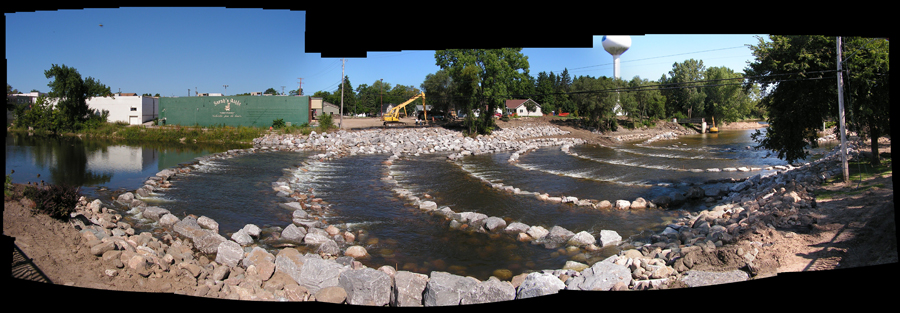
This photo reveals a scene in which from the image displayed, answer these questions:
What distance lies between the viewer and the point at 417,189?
1545 cm

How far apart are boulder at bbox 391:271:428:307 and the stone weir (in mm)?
14

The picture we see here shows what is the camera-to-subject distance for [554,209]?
494 inches

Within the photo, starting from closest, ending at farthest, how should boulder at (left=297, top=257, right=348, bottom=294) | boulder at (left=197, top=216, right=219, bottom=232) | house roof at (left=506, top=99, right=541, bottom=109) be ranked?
boulder at (left=297, top=257, right=348, bottom=294), boulder at (left=197, top=216, right=219, bottom=232), house roof at (left=506, top=99, right=541, bottom=109)

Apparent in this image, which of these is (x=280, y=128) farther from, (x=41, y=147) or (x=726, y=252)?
(x=726, y=252)

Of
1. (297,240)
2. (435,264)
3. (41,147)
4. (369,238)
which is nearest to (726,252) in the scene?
(435,264)

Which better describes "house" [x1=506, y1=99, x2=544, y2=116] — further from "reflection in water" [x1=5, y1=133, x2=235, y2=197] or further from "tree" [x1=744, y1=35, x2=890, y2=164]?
"tree" [x1=744, y1=35, x2=890, y2=164]

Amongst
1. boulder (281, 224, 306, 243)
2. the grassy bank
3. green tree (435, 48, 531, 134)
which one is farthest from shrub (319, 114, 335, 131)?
boulder (281, 224, 306, 243)

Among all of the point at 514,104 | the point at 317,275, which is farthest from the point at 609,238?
the point at 514,104

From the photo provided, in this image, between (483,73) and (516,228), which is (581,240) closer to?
(516,228)

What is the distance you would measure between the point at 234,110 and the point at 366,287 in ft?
150

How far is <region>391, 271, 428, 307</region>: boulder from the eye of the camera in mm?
5594

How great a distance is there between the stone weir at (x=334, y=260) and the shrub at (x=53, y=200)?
1.46ft

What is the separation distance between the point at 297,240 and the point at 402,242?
217 cm

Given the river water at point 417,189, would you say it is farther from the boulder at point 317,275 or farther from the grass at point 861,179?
the grass at point 861,179
